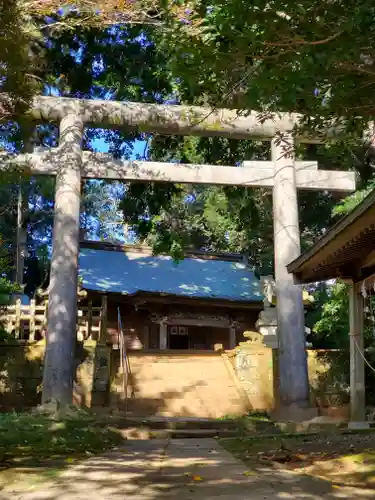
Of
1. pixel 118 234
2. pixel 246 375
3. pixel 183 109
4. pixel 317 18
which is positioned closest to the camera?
pixel 317 18

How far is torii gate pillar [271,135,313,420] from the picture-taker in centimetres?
1092

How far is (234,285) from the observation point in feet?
72.5

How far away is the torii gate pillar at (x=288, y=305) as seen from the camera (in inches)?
430

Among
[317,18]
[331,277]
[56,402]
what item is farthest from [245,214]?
[317,18]

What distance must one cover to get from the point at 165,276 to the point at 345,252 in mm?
14824

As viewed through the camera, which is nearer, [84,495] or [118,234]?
[84,495]

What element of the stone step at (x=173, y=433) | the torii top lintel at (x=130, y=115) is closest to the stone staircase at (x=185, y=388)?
the stone step at (x=173, y=433)

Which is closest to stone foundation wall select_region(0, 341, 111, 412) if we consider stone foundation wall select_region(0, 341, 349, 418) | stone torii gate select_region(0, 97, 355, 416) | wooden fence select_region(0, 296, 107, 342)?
stone foundation wall select_region(0, 341, 349, 418)

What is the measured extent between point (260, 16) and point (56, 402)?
324 inches

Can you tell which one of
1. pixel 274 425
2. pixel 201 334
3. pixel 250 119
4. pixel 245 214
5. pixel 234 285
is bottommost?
pixel 274 425

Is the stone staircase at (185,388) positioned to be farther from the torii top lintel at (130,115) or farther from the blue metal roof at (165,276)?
the torii top lintel at (130,115)

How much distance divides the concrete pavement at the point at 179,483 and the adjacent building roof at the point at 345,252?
2664 millimetres

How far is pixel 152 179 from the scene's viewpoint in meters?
11.7

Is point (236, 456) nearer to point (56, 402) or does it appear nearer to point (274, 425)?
point (274, 425)
